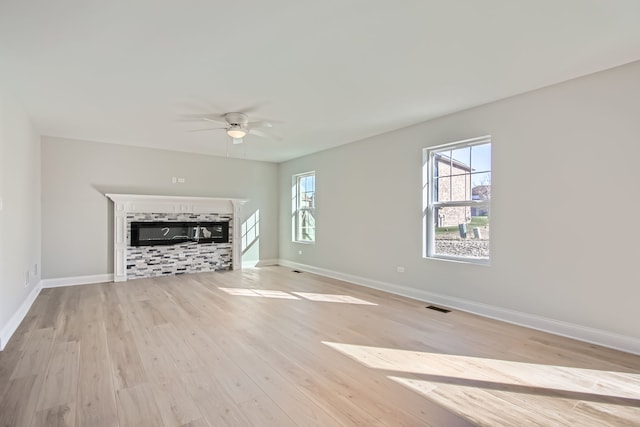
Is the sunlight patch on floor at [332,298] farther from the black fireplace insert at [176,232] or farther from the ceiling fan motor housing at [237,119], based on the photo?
the black fireplace insert at [176,232]

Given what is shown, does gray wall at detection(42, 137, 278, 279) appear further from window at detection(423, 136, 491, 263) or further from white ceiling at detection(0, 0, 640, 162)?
window at detection(423, 136, 491, 263)

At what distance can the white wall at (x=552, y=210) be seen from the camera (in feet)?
9.61

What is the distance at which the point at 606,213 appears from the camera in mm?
3020

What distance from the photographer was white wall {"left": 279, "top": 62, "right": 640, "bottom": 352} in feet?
9.61

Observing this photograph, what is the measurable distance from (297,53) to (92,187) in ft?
16.4

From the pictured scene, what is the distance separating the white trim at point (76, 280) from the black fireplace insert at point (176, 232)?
0.73 m

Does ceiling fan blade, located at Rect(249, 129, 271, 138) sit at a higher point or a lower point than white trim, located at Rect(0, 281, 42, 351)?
higher

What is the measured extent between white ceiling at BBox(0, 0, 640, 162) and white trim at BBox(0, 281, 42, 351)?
2329mm

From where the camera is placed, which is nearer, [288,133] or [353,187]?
[288,133]

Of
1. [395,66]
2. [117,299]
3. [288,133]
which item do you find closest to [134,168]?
[117,299]

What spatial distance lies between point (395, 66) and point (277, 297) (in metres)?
3.38

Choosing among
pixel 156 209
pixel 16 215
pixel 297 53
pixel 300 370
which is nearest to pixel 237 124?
pixel 297 53

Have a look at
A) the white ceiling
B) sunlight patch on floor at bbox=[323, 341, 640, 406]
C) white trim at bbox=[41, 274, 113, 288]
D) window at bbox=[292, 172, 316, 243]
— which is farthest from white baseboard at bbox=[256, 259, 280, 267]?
sunlight patch on floor at bbox=[323, 341, 640, 406]

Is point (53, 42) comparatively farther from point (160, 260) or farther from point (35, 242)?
point (160, 260)
